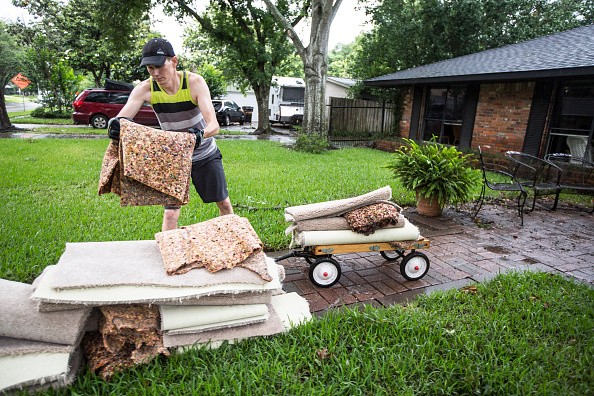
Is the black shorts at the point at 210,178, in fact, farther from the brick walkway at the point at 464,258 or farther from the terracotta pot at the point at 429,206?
the terracotta pot at the point at 429,206

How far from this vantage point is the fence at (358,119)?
15.3 meters

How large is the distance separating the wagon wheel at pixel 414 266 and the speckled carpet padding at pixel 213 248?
1485mm

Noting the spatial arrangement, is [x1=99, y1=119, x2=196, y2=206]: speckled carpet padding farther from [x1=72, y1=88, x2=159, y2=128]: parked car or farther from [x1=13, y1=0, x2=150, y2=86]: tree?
[x1=13, y1=0, x2=150, y2=86]: tree

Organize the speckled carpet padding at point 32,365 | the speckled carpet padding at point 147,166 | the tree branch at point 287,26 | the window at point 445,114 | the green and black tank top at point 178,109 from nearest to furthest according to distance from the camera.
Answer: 1. the speckled carpet padding at point 32,365
2. the speckled carpet padding at point 147,166
3. the green and black tank top at point 178,109
4. the window at point 445,114
5. the tree branch at point 287,26

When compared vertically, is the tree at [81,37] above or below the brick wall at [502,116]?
above

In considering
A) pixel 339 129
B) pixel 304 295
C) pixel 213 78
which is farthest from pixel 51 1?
pixel 304 295

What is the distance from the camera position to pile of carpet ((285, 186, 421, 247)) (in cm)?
296

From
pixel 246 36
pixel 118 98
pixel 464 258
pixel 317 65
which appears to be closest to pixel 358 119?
pixel 317 65

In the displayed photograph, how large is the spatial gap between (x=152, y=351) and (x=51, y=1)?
30005mm

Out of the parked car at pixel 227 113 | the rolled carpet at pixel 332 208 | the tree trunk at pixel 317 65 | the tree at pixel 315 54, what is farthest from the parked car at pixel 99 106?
the rolled carpet at pixel 332 208

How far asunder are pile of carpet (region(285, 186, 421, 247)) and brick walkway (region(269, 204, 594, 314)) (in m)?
0.40

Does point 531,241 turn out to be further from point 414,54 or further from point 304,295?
point 414,54

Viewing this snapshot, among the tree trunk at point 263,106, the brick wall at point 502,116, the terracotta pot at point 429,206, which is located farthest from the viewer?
the tree trunk at point 263,106

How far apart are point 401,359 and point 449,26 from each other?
64.5 ft
